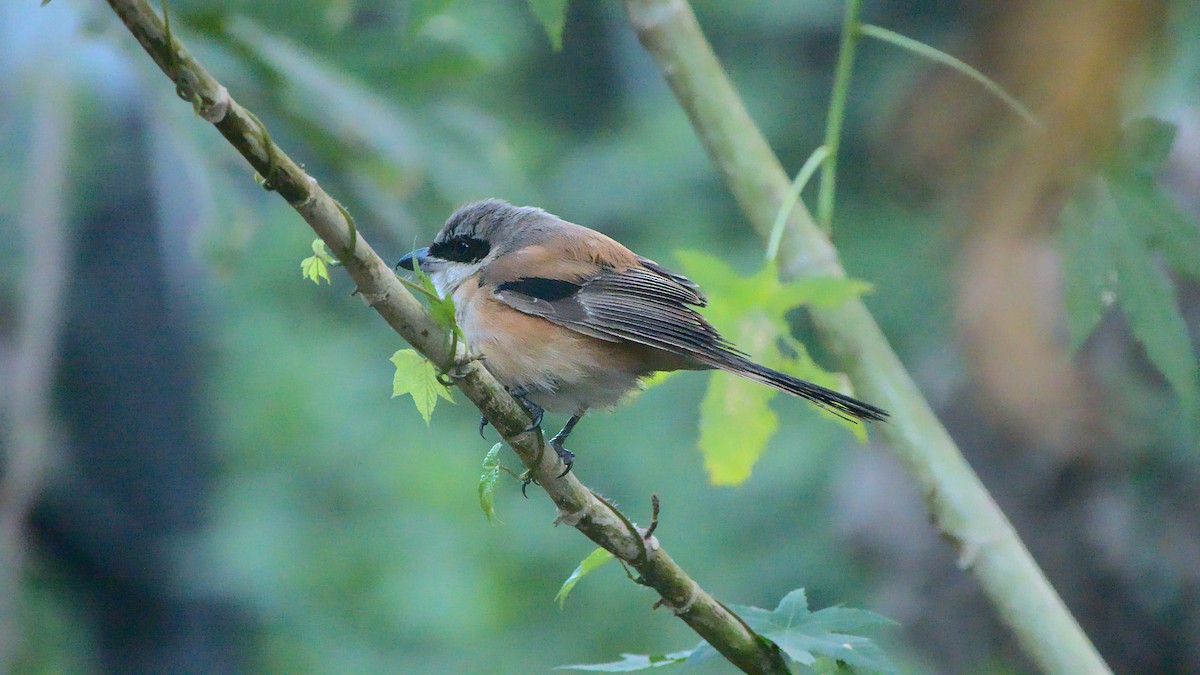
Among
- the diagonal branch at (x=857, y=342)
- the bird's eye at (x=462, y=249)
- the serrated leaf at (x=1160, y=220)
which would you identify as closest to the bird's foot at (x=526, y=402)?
the bird's eye at (x=462, y=249)

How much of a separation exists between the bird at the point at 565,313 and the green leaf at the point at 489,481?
0.77 meters

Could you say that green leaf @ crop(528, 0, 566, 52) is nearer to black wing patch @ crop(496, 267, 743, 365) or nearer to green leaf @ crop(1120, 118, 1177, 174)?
black wing patch @ crop(496, 267, 743, 365)

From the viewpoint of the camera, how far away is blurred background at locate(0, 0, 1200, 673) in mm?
2984

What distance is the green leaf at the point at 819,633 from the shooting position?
A: 1540 mm

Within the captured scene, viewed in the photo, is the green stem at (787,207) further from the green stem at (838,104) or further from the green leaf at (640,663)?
the green leaf at (640,663)

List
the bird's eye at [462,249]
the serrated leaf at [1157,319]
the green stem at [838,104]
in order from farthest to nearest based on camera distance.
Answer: the bird's eye at [462,249] → the green stem at [838,104] → the serrated leaf at [1157,319]

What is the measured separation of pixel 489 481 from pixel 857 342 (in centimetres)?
87

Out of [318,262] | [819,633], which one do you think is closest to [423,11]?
[318,262]

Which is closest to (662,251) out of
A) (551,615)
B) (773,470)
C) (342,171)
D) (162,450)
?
(773,470)

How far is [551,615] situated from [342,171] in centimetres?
532

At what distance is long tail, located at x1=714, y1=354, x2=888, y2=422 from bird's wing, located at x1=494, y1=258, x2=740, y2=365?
219 millimetres

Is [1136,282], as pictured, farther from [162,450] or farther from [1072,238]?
[162,450]

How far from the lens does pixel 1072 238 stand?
1.82 m

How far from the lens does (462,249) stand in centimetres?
267
